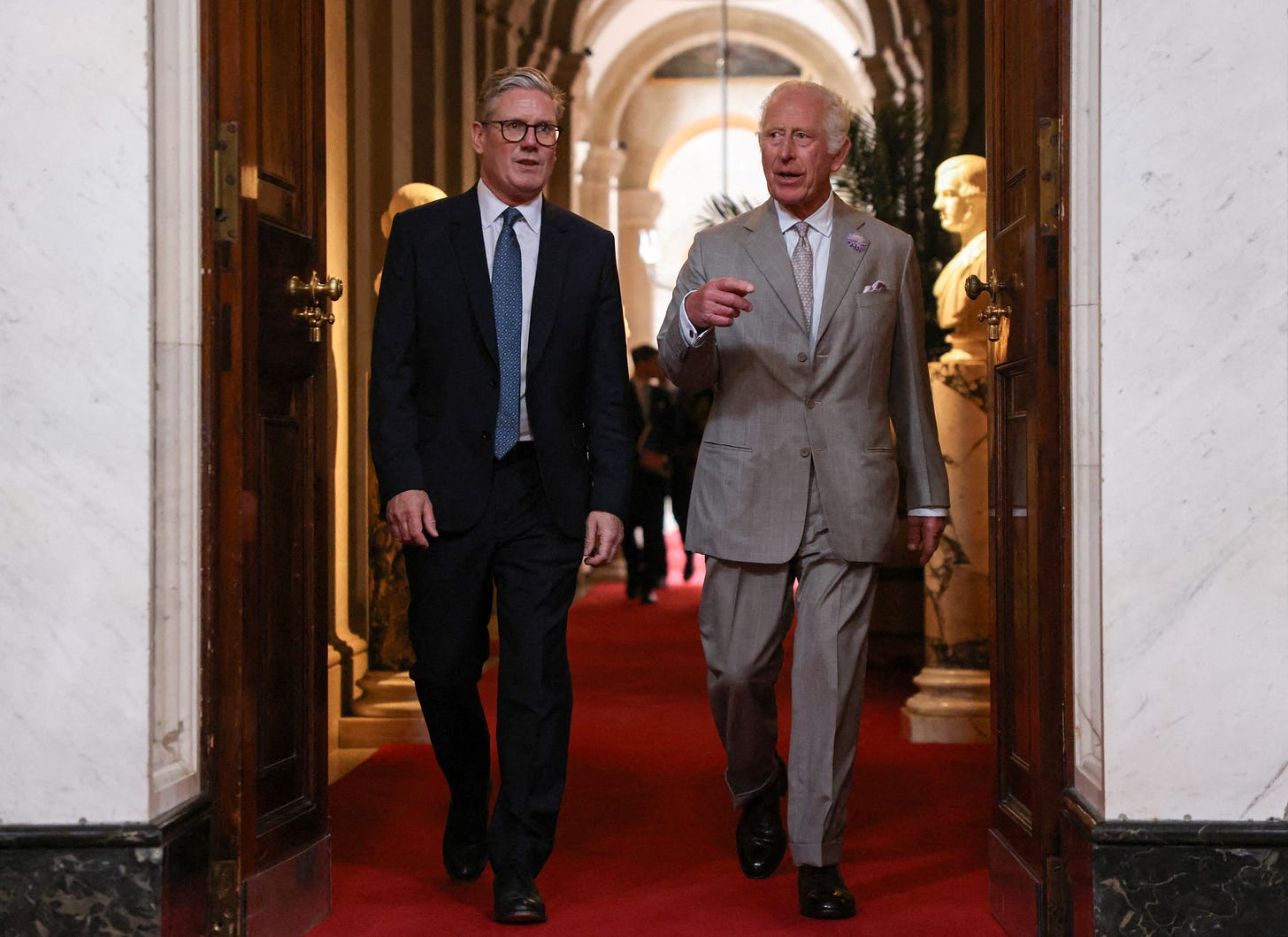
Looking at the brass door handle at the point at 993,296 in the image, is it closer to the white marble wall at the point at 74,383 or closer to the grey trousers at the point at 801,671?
the grey trousers at the point at 801,671

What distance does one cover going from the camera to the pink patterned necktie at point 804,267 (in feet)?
13.7

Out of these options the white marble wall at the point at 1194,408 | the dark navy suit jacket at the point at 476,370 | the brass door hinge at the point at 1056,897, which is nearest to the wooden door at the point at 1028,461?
the brass door hinge at the point at 1056,897

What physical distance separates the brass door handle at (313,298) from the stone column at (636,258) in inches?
719

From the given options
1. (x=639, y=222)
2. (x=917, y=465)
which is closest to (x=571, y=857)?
(x=917, y=465)

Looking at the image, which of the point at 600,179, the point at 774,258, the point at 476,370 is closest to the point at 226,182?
the point at 476,370

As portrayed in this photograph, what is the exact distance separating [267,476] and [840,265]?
5.14 ft

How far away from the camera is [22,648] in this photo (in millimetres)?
3234

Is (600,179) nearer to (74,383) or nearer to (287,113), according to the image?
(287,113)

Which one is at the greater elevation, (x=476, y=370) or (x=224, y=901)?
(x=476, y=370)

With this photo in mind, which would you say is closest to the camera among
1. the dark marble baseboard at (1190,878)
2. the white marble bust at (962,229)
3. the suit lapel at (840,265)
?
the dark marble baseboard at (1190,878)

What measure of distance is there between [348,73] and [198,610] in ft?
15.5

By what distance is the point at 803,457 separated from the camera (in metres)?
4.10

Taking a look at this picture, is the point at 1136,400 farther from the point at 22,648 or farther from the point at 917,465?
the point at 22,648

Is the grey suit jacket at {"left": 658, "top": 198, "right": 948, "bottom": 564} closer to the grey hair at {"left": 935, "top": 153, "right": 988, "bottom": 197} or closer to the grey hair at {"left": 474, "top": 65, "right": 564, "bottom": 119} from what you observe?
the grey hair at {"left": 474, "top": 65, "right": 564, "bottom": 119}
